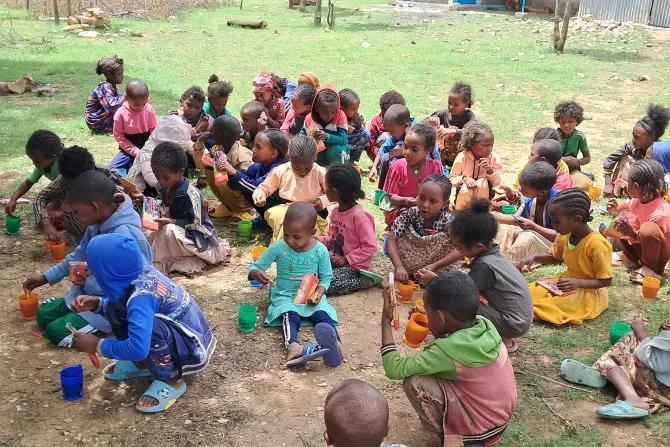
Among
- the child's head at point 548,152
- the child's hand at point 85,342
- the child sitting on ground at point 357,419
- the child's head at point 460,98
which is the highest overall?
the child's head at point 460,98

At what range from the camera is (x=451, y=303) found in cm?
335

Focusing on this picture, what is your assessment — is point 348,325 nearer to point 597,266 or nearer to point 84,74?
point 597,266

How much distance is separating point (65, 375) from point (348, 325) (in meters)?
2.15

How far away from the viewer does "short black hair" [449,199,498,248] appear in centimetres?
427

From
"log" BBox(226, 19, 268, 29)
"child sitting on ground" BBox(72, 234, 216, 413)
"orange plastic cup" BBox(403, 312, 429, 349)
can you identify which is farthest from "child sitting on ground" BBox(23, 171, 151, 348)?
"log" BBox(226, 19, 268, 29)

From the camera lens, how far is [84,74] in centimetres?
1346

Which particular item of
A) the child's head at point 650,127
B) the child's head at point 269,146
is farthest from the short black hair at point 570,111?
the child's head at point 269,146

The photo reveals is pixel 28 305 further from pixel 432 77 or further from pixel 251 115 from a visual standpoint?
pixel 432 77

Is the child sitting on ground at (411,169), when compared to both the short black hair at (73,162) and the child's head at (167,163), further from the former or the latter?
the short black hair at (73,162)

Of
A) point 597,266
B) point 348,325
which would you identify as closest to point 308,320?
point 348,325

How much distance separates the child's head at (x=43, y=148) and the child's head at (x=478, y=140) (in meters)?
4.22

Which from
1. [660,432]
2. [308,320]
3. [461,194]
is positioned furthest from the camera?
[461,194]

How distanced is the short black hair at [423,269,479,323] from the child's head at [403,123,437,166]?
2.94 metres

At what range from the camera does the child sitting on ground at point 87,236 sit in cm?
411
